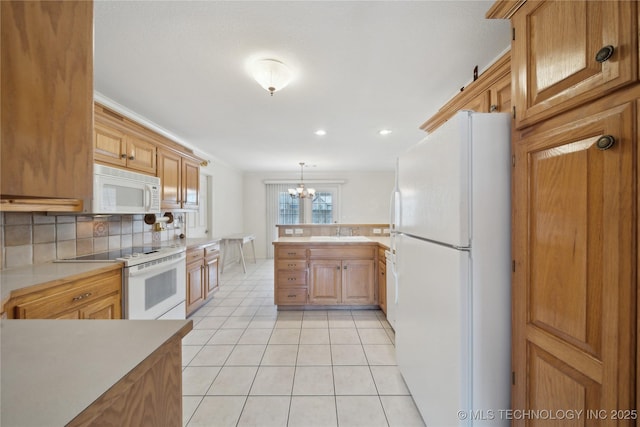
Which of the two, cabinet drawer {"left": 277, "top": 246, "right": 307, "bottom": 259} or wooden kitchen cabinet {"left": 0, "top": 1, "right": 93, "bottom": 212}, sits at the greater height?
wooden kitchen cabinet {"left": 0, "top": 1, "right": 93, "bottom": 212}

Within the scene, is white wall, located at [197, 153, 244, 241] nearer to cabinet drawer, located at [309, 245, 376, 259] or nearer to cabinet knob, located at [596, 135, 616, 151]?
cabinet drawer, located at [309, 245, 376, 259]

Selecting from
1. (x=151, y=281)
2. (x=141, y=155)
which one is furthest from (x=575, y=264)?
(x=141, y=155)

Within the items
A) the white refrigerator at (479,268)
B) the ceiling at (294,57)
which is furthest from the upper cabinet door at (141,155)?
the white refrigerator at (479,268)

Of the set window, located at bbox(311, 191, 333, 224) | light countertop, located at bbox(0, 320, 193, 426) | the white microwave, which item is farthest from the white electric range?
window, located at bbox(311, 191, 333, 224)

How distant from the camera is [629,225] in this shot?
0.64 meters

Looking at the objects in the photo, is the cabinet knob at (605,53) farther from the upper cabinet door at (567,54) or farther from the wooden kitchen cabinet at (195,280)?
the wooden kitchen cabinet at (195,280)

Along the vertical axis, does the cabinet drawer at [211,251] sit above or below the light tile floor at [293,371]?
above

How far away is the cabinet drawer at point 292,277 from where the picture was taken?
3.17 meters

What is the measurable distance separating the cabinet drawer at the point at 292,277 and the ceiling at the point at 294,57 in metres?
1.87

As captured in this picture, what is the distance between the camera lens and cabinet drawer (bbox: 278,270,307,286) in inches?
125

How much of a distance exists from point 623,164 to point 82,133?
4.24 ft

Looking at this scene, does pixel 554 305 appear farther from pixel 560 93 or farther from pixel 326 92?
pixel 326 92

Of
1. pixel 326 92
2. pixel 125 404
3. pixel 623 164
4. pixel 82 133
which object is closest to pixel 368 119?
pixel 326 92

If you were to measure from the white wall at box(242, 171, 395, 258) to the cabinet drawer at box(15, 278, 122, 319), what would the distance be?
190 inches
